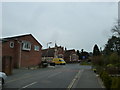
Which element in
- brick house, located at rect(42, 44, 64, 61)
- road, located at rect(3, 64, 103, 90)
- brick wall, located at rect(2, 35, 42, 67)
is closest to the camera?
road, located at rect(3, 64, 103, 90)

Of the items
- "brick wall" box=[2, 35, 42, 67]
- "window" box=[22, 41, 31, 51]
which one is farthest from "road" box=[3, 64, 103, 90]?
"window" box=[22, 41, 31, 51]

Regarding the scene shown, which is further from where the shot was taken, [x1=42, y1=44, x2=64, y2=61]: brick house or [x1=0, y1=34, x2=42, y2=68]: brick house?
[x1=42, y1=44, x2=64, y2=61]: brick house

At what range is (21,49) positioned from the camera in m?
38.4

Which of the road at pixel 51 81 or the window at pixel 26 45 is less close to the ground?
the window at pixel 26 45

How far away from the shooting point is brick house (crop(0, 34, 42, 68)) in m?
36.0

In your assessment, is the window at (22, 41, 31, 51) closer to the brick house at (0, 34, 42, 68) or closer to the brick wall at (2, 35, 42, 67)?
the brick house at (0, 34, 42, 68)

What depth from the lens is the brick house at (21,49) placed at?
35978 millimetres

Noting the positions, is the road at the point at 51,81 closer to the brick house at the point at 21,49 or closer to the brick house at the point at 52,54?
the brick house at the point at 21,49

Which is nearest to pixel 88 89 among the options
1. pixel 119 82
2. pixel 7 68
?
pixel 119 82

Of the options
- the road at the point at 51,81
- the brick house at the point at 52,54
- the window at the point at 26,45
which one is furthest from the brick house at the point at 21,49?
the brick house at the point at 52,54

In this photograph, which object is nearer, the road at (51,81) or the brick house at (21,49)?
the road at (51,81)

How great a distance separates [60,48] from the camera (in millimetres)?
88375

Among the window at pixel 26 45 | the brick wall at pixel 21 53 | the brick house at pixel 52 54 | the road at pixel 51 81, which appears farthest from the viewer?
the brick house at pixel 52 54

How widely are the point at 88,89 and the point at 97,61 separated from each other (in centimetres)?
1856
